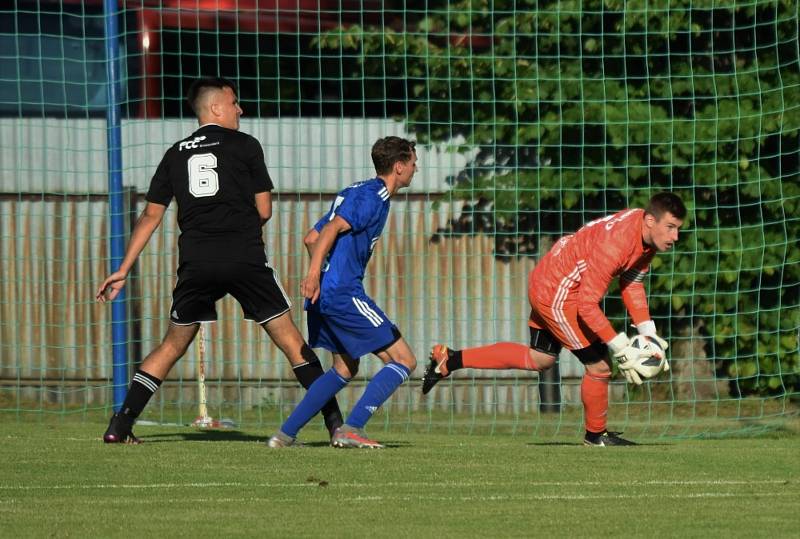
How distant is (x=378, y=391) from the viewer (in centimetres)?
805

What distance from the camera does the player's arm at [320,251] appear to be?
7.77 metres

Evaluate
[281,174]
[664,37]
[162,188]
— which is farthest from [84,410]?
[664,37]

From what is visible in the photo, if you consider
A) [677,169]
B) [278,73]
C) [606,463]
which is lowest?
[606,463]

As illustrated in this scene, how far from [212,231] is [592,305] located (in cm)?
213

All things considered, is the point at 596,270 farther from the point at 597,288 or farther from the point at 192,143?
the point at 192,143

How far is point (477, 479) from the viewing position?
6.81 meters

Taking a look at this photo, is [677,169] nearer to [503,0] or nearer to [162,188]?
[503,0]

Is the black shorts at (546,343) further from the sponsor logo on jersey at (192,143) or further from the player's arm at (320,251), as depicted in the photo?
the sponsor logo on jersey at (192,143)

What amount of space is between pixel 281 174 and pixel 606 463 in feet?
18.9

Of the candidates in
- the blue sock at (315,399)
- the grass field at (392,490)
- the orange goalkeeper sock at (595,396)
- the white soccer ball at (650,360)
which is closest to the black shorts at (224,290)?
the blue sock at (315,399)

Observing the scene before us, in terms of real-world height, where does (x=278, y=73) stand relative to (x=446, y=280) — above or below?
above

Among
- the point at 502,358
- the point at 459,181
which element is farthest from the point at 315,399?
the point at 459,181

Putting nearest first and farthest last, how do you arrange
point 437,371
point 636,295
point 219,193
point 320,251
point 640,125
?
1. point 320,251
2. point 219,193
3. point 636,295
4. point 437,371
5. point 640,125

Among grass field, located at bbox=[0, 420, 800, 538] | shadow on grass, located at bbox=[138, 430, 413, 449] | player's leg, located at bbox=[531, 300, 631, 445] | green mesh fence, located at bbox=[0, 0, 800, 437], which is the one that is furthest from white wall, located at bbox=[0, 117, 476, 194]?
grass field, located at bbox=[0, 420, 800, 538]
